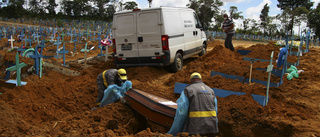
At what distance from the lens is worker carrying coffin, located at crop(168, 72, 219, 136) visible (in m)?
3.62

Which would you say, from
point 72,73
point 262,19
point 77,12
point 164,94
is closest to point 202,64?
point 164,94

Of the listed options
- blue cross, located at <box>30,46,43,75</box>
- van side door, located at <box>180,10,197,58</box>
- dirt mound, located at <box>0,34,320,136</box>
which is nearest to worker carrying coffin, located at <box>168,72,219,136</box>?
dirt mound, located at <box>0,34,320,136</box>

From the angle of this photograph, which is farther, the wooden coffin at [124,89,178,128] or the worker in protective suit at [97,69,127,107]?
the worker in protective suit at [97,69,127,107]

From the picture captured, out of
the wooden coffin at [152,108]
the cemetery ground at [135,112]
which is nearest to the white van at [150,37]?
the cemetery ground at [135,112]

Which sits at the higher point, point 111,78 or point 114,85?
point 111,78

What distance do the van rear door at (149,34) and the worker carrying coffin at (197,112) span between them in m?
4.44

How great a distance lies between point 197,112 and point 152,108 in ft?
3.15

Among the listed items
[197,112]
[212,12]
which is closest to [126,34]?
[197,112]

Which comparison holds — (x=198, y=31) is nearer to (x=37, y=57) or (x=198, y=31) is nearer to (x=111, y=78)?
(x=111, y=78)

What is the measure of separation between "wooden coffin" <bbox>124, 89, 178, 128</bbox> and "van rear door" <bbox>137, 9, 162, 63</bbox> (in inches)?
134

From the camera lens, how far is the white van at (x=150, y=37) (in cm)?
795

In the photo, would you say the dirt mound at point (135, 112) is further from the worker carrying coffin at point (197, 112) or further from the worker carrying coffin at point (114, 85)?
the worker carrying coffin at point (197, 112)

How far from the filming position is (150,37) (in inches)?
319

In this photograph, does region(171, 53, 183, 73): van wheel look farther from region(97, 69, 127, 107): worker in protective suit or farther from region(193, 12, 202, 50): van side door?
region(97, 69, 127, 107): worker in protective suit
